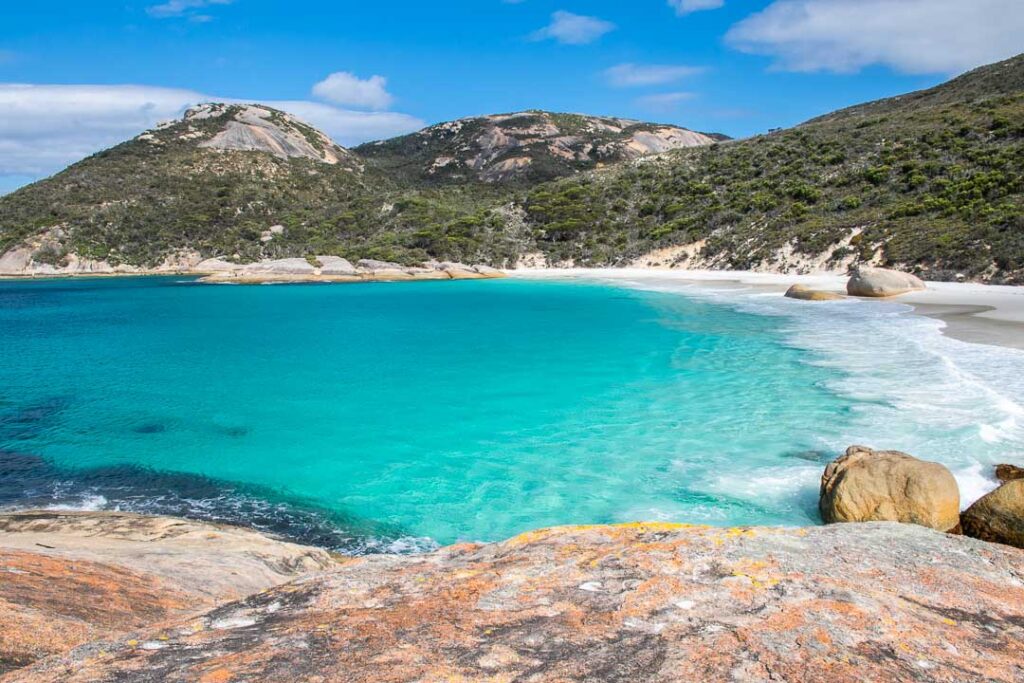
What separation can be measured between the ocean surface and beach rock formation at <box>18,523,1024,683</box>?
12.6 ft

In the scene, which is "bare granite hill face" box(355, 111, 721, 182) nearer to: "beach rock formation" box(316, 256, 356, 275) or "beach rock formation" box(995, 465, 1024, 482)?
"beach rock formation" box(316, 256, 356, 275)

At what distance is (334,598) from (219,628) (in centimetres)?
80

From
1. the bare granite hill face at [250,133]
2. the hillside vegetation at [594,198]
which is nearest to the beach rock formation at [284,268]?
the hillside vegetation at [594,198]

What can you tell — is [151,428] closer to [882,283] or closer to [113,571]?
[113,571]

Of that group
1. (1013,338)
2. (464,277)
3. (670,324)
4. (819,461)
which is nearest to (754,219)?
(464,277)

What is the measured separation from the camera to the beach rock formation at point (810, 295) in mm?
33166

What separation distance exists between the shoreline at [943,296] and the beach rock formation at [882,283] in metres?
0.48

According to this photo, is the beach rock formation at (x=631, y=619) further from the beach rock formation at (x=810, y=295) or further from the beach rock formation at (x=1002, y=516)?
the beach rock formation at (x=810, y=295)

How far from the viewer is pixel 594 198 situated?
73562 mm

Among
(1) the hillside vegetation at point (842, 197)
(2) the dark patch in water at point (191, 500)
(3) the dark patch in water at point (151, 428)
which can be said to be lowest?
(2) the dark patch in water at point (191, 500)

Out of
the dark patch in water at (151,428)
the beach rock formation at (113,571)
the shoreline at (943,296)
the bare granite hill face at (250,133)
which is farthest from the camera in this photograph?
the bare granite hill face at (250,133)

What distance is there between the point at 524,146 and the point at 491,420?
11873cm

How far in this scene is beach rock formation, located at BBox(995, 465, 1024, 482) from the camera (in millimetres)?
9109

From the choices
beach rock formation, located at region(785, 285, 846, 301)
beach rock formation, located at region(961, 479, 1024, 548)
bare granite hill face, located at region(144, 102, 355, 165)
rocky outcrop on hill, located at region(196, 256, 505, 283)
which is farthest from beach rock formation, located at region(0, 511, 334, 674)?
bare granite hill face, located at region(144, 102, 355, 165)
